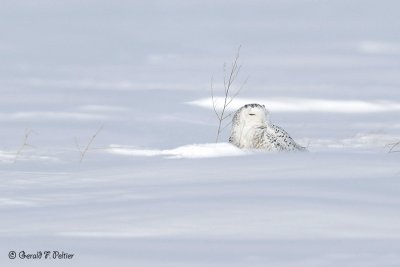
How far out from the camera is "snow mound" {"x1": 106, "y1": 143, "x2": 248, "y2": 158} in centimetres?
602

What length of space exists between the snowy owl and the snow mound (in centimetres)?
28

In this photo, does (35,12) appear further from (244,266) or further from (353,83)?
(244,266)

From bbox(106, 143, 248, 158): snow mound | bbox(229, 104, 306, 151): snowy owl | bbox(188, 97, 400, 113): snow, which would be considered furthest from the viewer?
bbox(188, 97, 400, 113): snow

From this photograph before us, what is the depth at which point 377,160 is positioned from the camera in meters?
4.87

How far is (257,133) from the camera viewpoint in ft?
21.4

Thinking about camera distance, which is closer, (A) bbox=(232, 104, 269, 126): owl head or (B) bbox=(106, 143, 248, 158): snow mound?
(B) bbox=(106, 143, 248, 158): snow mound

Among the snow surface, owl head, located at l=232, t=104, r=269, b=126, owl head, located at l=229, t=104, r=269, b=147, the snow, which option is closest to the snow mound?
the snow surface

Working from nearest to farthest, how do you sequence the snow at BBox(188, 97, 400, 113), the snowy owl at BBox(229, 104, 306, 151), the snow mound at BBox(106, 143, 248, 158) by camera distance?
1. the snow mound at BBox(106, 143, 248, 158)
2. the snowy owl at BBox(229, 104, 306, 151)
3. the snow at BBox(188, 97, 400, 113)

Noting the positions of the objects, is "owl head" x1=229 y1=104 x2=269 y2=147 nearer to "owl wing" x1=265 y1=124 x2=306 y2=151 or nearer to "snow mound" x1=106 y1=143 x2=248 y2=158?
"owl wing" x1=265 y1=124 x2=306 y2=151

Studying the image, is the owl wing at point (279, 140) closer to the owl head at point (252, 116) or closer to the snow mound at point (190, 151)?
the owl head at point (252, 116)

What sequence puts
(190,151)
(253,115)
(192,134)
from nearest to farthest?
(190,151)
(253,115)
(192,134)

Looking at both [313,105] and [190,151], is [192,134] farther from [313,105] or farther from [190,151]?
[313,105]

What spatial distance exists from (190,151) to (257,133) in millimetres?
561

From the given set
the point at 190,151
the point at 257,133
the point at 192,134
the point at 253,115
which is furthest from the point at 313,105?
the point at 190,151
